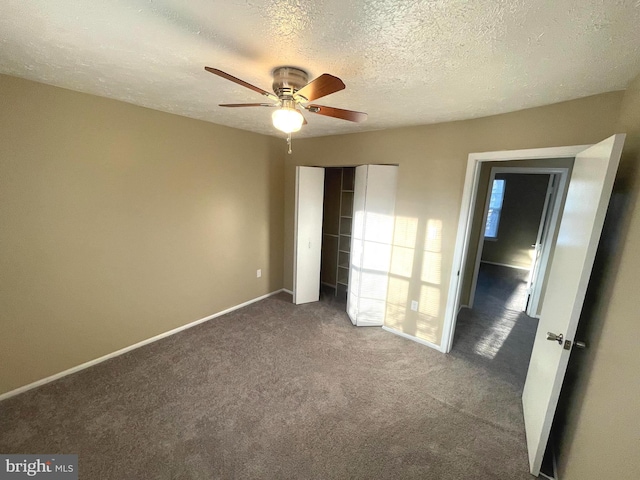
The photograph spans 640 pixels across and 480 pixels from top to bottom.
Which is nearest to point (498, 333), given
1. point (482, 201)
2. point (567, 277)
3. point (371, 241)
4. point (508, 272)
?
point (482, 201)

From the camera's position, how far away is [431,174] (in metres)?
2.71

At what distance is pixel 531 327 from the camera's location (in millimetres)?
3477

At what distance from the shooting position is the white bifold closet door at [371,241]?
3.01 meters

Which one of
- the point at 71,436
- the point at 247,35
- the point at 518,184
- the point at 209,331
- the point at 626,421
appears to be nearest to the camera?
the point at 626,421

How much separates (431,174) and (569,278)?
1521 millimetres

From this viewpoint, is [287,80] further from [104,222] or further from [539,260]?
[539,260]

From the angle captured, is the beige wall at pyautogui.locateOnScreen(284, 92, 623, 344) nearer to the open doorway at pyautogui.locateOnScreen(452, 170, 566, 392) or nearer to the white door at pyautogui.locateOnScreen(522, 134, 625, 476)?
the white door at pyautogui.locateOnScreen(522, 134, 625, 476)

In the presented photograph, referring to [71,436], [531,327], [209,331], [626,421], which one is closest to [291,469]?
[71,436]

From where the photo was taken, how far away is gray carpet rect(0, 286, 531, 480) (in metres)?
1.64

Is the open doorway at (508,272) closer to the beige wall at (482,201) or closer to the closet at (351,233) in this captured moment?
the beige wall at (482,201)

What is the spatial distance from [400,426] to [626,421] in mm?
1266

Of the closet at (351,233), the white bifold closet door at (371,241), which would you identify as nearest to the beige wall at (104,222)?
the closet at (351,233)

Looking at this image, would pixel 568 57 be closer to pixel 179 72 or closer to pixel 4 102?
pixel 179 72

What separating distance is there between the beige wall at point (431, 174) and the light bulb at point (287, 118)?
68.0 inches
